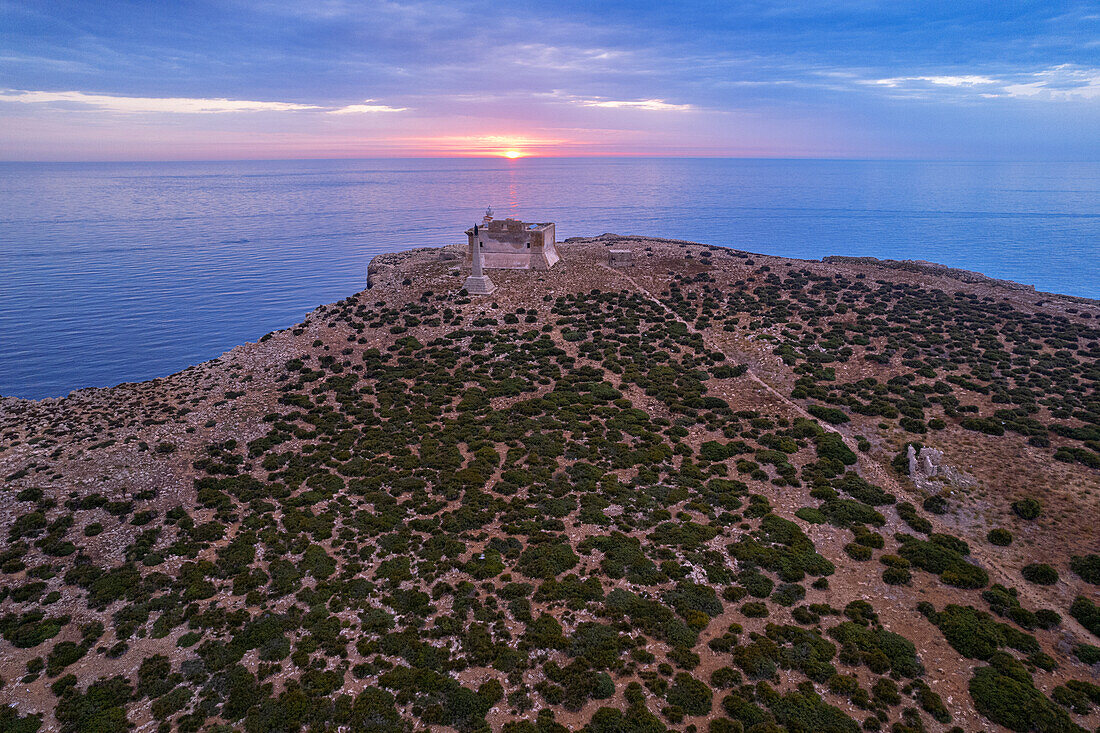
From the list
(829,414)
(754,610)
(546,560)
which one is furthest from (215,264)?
(754,610)

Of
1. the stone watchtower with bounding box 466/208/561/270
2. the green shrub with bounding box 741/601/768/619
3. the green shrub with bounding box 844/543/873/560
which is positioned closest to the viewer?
the green shrub with bounding box 741/601/768/619

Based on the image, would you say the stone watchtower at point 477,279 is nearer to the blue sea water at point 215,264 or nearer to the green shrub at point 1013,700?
the blue sea water at point 215,264

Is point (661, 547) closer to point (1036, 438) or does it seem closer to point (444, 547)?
point (444, 547)

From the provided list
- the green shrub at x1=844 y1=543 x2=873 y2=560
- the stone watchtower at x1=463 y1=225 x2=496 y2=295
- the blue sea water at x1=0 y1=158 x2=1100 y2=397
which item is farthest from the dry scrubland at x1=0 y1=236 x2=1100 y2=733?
the blue sea water at x1=0 y1=158 x2=1100 y2=397

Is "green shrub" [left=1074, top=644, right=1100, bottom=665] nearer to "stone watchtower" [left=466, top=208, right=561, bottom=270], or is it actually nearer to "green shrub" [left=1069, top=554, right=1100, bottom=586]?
"green shrub" [left=1069, top=554, right=1100, bottom=586]

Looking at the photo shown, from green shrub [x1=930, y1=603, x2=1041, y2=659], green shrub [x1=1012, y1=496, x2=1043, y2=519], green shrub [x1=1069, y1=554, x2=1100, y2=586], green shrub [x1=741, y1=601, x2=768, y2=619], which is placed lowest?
green shrub [x1=741, y1=601, x2=768, y2=619]

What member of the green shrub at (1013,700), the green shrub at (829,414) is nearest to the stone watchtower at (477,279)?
the green shrub at (829,414)

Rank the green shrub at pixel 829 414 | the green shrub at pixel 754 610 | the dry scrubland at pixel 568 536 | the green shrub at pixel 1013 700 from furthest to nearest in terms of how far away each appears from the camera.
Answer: the green shrub at pixel 829 414, the green shrub at pixel 754 610, the dry scrubland at pixel 568 536, the green shrub at pixel 1013 700

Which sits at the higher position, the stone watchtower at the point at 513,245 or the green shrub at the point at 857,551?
the stone watchtower at the point at 513,245
